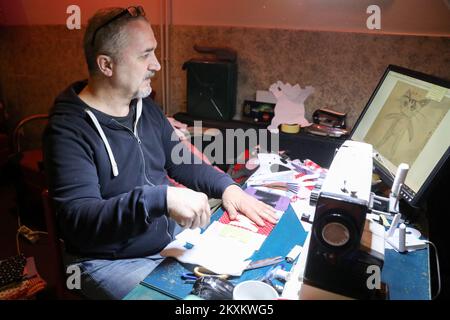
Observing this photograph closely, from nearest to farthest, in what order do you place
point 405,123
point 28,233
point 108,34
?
point 108,34
point 405,123
point 28,233

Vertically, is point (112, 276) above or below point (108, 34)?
below

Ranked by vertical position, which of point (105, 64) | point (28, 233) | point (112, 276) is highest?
point (105, 64)

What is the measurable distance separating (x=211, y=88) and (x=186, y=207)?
134 cm

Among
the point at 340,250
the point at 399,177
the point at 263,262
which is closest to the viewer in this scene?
the point at 340,250

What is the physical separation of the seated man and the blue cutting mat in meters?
0.09

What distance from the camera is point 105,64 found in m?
1.24

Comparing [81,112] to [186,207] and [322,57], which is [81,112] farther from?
[322,57]

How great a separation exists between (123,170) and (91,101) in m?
0.28

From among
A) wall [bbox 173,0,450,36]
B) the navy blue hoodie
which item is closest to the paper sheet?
the navy blue hoodie

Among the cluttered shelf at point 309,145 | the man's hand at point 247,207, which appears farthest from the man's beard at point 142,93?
the cluttered shelf at point 309,145

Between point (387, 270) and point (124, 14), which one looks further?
point (124, 14)

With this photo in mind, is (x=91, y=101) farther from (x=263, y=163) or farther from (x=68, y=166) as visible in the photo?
(x=263, y=163)

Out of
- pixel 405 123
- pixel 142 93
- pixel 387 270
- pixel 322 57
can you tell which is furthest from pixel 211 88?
pixel 387 270

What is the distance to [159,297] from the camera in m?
0.87
